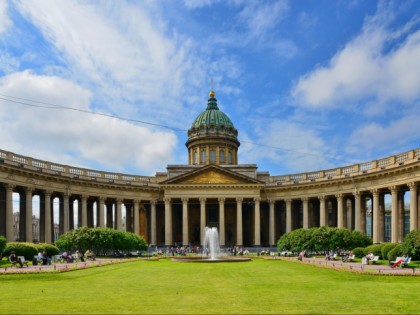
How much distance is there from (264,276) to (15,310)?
16260 mm

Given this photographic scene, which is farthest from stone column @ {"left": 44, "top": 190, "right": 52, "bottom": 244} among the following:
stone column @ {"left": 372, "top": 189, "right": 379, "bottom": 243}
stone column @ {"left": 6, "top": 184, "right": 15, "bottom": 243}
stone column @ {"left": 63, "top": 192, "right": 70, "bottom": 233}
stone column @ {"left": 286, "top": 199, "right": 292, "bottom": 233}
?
stone column @ {"left": 372, "top": 189, "right": 379, "bottom": 243}

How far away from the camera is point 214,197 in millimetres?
77938

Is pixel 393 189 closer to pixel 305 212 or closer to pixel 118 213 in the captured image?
pixel 305 212

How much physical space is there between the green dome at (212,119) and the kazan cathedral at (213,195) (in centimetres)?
21

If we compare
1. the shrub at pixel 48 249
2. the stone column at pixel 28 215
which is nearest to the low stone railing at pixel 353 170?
the stone column at pixel 28 215

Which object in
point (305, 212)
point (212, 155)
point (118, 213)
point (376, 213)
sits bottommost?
point (305, 212)

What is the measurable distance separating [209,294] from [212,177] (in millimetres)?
58089

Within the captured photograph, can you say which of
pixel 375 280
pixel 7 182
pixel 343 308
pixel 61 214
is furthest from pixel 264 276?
pixel 61 214

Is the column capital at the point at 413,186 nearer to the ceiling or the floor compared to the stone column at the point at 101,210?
nearer to the ceiling

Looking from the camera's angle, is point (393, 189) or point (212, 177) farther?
point (212, 177)

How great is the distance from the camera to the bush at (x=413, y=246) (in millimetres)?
34938

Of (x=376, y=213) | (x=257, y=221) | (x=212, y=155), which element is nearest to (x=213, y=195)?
(x=257, y=221)

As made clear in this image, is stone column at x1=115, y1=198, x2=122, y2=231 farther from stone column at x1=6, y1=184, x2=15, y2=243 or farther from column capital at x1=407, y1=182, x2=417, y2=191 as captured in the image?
column capital at x1=407, y1=182, x2=417, y2=191

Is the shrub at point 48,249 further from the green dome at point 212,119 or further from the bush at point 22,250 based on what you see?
the green dome at point 212,119
